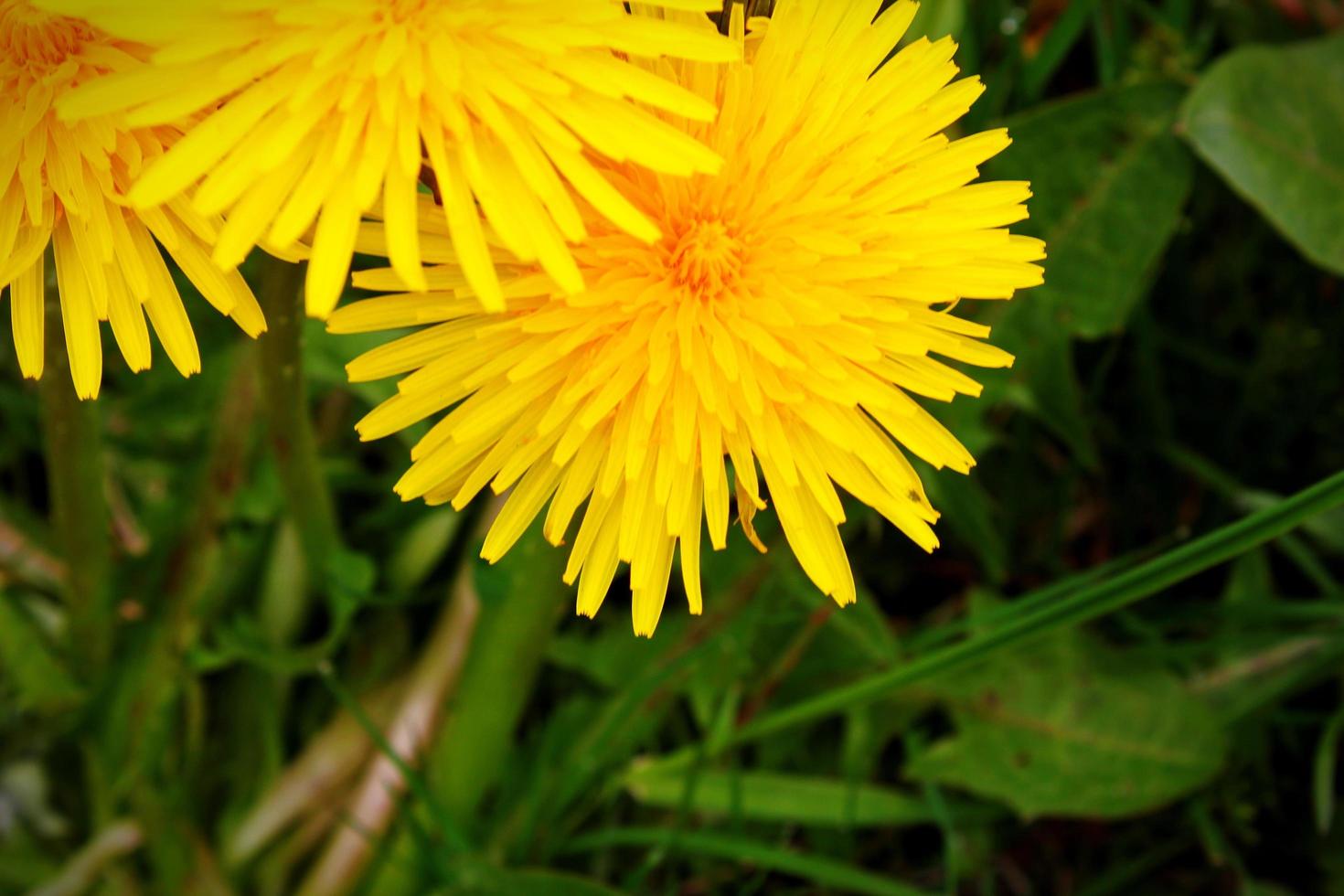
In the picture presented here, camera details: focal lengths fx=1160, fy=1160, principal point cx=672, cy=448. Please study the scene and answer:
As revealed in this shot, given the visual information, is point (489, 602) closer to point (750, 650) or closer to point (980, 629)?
point (750, 650)

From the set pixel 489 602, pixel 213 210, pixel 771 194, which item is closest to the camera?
pixel 213 210

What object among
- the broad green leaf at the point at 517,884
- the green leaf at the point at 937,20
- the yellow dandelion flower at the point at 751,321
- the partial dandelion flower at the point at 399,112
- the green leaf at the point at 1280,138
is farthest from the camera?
the green leaf at the point at 1280,138

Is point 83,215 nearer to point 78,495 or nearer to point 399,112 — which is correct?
point 399,112

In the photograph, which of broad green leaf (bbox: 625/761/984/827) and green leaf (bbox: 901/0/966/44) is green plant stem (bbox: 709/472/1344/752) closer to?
broad green leaf (bbox: 625/761/984/827)

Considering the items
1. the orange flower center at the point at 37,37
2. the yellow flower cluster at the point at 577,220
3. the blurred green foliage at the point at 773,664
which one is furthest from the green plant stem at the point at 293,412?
the orange flower center at the point at 37,37

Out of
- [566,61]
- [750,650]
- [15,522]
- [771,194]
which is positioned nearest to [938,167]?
[771,194]

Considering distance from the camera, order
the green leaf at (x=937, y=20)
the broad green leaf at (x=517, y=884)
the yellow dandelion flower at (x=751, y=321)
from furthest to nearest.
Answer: the green leaf at (x=937, y=20)
the broad green leaf at (x=517, y=884)
the yellow dandelion flower at (x=751, y=321)

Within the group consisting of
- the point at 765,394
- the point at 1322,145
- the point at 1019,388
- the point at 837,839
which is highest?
the point at 765,394

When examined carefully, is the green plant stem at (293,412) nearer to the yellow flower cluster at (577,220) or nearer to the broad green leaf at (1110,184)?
the yellow flower cluster at (577,220)
